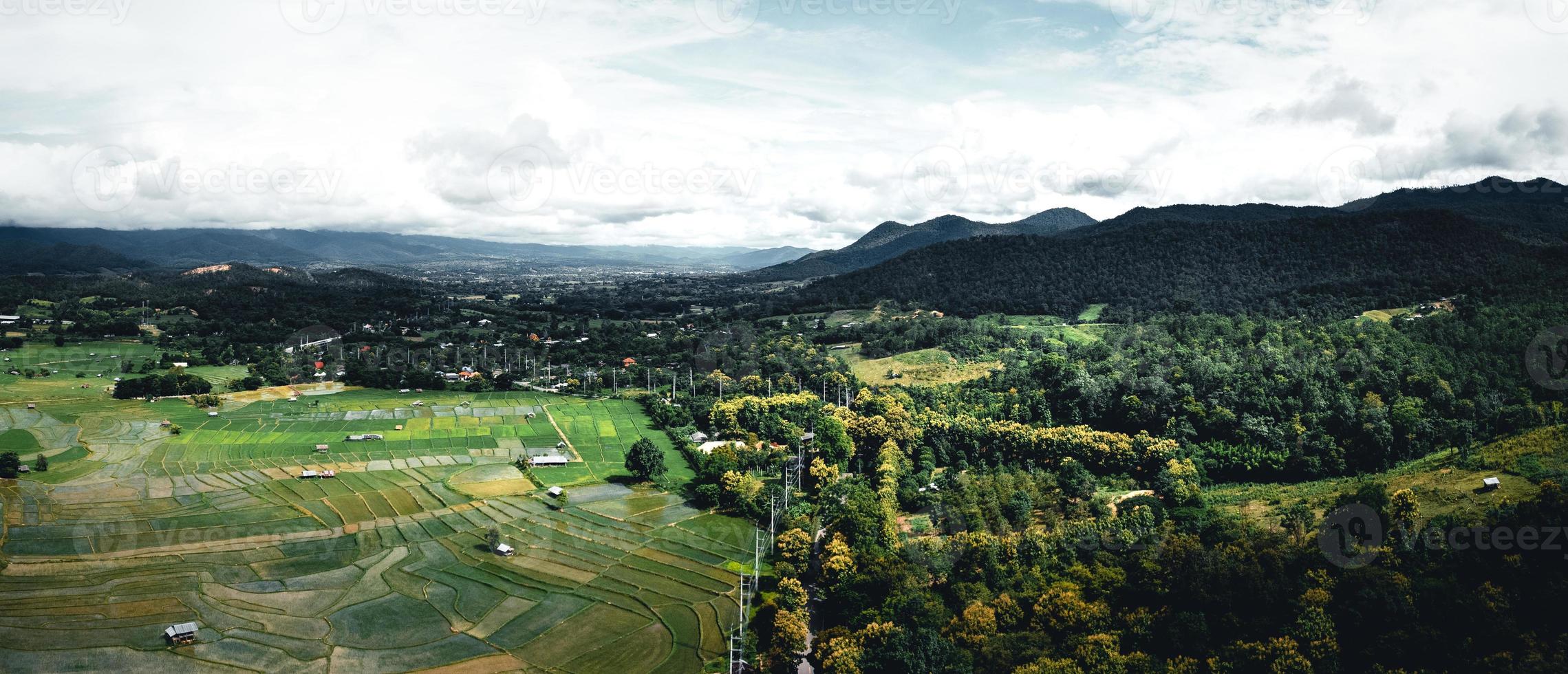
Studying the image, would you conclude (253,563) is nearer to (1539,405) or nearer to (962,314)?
(1539,405)

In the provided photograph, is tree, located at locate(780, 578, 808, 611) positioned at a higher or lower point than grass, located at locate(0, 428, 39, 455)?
higher

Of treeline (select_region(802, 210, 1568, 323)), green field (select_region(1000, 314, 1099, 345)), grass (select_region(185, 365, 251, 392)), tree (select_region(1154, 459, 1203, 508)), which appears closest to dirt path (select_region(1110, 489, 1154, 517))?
tree (select_region(1154, 459, 1203, 508))

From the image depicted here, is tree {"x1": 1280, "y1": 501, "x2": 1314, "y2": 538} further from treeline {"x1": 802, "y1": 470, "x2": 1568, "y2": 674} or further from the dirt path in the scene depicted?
the dirt path

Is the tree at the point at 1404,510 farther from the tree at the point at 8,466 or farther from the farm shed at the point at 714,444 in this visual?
the tree at the point at 8,466

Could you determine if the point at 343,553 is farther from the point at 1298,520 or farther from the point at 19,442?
the point at 1298,520

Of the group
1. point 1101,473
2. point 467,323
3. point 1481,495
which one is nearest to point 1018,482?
point 1101,473
